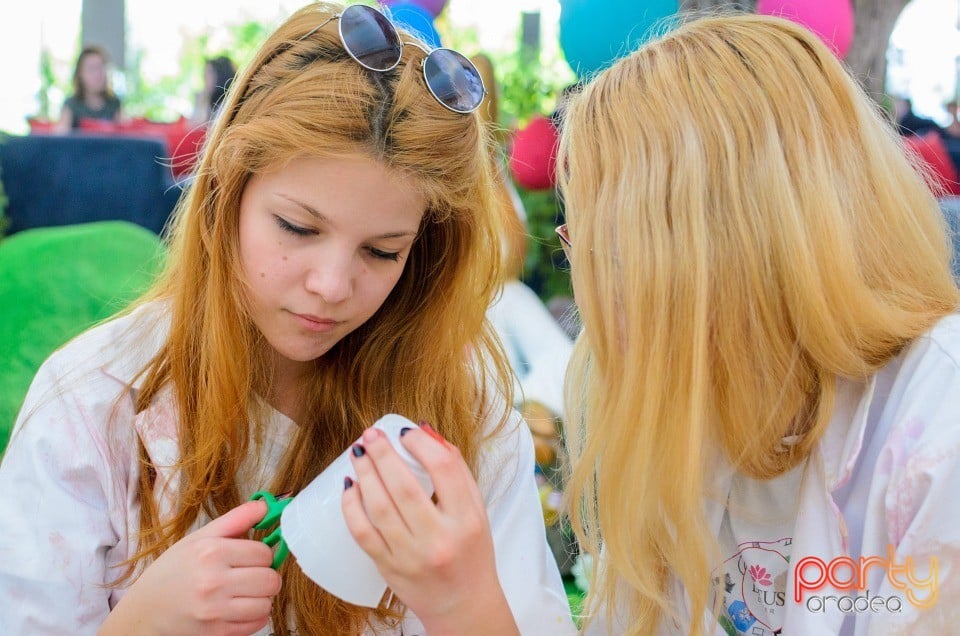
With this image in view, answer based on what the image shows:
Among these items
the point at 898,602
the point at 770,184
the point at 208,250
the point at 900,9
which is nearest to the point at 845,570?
the point at 898,602

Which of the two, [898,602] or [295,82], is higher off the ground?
[295,82]

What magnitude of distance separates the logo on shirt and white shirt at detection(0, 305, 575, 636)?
389 millimetres

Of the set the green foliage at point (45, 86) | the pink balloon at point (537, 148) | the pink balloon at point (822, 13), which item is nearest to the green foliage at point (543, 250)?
the pink balloon at point (537, 148)

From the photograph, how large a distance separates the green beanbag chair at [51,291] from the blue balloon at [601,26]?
52.9 inches

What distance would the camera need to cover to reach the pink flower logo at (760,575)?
1.41 m

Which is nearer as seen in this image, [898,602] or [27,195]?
[898,602]

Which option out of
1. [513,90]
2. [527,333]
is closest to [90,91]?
[513,90]

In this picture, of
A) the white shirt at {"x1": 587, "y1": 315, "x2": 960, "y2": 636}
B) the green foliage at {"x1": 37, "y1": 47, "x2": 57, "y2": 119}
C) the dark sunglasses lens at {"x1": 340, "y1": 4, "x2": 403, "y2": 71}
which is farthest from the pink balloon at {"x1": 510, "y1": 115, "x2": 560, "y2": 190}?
the green foliage at {"x1": 37, "y1": 47, "x2": 57, "y2": 119}

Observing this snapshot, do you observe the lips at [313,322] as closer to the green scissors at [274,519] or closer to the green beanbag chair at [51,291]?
the green scissors at [274,519]

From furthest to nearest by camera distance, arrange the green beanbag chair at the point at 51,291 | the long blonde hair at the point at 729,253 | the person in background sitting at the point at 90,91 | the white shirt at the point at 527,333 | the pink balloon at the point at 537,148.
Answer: the person in background sitting at the point at 90,91, the pink balloon at the point at 537,148, the white shirt at the point at 527,333, the green beanbag chair at the point at 51,291, the long blonde hair at the point at 729,253

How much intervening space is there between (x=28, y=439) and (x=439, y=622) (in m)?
0.66

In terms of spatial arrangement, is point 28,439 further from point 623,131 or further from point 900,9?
point 900,9

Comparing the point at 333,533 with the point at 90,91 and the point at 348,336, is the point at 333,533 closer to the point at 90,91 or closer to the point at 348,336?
the point at 348,336

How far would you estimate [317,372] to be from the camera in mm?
1649
